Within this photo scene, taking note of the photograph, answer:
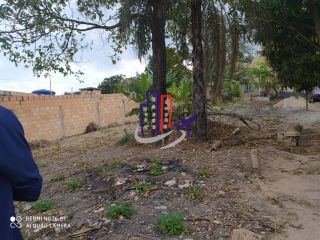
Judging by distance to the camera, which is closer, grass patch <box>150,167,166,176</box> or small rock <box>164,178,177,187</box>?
small rock <box>164,178,177,187</box>

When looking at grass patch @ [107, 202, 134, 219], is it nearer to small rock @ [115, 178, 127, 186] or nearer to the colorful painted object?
small rock @ [115, 178, 127, 186]

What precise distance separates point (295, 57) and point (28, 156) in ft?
27.0

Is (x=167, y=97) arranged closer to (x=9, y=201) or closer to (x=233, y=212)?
(x=233, y=212)

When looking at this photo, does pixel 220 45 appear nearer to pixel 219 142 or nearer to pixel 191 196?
pixel 219 142

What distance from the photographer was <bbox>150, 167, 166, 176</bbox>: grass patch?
19.0 ft

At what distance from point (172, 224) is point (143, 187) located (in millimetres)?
1313

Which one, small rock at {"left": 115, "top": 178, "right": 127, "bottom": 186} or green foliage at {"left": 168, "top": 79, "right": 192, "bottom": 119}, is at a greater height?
green foliage at {"left": 168, "top": 79, "right": 192, "bottom": 119}

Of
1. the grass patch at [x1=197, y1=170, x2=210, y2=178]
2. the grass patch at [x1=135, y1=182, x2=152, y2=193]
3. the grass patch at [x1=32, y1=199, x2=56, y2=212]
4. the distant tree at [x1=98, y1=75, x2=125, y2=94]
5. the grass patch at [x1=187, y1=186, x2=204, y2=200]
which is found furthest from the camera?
the distant tree at [x1=98, y1=75, x2=125, y2=94]

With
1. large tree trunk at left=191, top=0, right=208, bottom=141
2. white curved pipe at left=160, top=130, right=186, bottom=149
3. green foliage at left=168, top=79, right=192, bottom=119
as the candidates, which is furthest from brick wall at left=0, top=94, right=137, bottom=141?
large tree trunk at left=191, top=0, right=208, bottom=141

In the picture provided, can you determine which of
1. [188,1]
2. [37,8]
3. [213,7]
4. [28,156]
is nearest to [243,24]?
[213,7]

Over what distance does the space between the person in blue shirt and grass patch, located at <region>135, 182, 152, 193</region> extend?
3298 millimetres

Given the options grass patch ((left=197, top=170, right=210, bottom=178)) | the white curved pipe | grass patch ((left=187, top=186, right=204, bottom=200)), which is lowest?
grass patch ((left=187, top=186, right=204, bottom=200))

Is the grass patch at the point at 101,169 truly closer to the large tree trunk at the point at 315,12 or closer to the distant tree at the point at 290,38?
the distant tree at the point at 290,38

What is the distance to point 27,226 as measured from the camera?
4504mm
